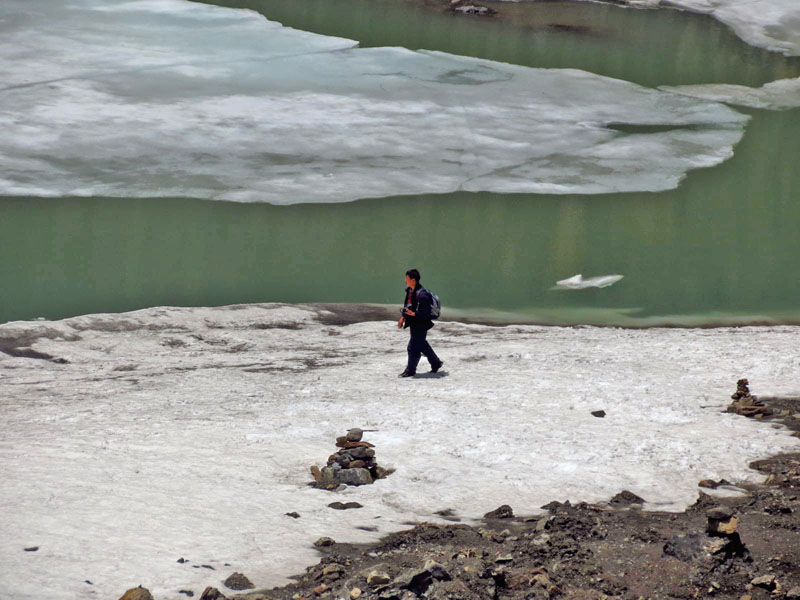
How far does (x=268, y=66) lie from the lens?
23.6 metres

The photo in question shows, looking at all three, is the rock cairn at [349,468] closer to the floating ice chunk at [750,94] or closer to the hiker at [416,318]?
the hiker at [416,318]

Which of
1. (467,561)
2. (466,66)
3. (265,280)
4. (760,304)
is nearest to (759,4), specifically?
(466,66)

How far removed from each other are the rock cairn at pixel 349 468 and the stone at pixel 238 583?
177 centimetres

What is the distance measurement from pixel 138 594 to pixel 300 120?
53.8 feet

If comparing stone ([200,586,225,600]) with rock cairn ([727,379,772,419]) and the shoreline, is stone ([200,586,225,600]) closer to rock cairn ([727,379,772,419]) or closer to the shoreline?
rock cairn ([727,379,772,419])

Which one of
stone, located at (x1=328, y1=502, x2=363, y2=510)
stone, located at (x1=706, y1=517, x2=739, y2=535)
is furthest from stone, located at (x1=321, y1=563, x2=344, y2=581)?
stone, located at (x1=706, y1=517, x2=739, y2=535)

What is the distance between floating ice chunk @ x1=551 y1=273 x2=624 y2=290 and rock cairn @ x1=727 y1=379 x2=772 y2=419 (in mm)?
5574

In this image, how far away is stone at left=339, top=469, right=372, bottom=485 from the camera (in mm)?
6930

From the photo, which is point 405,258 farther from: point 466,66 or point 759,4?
point 759,4

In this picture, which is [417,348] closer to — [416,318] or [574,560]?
[416,318]

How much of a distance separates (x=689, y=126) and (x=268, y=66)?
31.8ft

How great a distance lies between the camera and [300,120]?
66.5ft

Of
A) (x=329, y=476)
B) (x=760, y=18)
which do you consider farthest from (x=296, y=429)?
(x=760, y=18)

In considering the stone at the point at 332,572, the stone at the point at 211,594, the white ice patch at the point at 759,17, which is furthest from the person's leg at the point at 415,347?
the white ice patch at the point at 759,17
